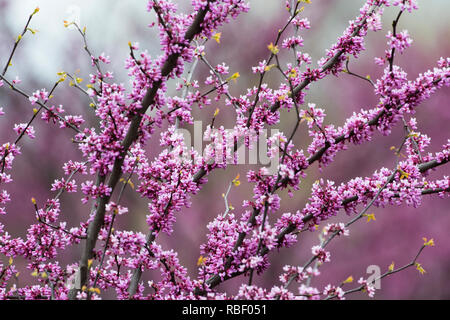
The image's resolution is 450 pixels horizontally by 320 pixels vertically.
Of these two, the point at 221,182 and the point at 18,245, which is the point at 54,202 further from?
the point at 221,182

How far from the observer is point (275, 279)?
15.6 ft

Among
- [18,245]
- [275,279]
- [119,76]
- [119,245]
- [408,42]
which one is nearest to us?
[408,42]

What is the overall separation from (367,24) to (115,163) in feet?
4.96

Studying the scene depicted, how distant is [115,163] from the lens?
6.58ft

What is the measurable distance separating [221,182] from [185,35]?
315 cm

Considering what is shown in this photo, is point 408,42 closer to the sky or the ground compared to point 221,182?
closer to the ground

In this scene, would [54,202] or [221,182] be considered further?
[221,182]

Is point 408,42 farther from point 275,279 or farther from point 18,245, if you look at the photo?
point 275,279

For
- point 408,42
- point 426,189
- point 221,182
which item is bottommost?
point 426,189
